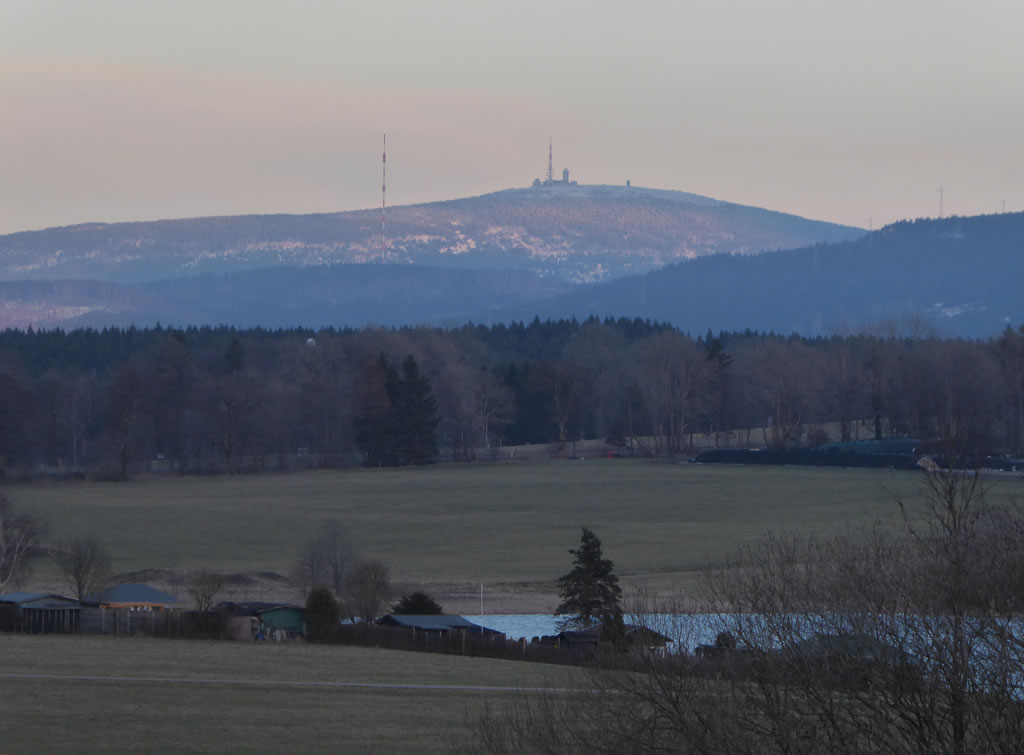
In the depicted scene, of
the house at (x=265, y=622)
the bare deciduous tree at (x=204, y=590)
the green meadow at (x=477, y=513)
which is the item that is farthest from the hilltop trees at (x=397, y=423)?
the house at (x=265, y=622)

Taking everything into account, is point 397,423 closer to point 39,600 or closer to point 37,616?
point 39,600

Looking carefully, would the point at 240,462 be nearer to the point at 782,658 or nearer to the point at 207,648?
the point at 207,648

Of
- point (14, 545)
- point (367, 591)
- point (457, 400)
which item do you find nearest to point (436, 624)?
point (367, 591)

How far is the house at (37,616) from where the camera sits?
47.2 m

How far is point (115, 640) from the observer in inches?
1758

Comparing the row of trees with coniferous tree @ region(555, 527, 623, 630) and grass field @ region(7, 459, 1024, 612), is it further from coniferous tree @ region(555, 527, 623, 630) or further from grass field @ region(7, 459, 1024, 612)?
grass field @ region(7, 459, 1024, 612)

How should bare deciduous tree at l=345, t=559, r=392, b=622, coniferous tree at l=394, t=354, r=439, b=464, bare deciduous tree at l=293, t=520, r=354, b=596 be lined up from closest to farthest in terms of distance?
bare deciduous tree at l=345, t=559, r=392, b=622 < bare deciduous tree at l=293, t=520, r=354, b=596 < coniferous tree at l=394, t=354, r=439, b=464

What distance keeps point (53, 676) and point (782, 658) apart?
81.6 feet

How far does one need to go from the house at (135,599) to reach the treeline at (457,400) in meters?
60.9

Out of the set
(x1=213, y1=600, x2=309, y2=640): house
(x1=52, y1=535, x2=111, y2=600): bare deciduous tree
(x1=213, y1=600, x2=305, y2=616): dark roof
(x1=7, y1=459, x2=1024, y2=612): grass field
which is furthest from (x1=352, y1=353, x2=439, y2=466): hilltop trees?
(x1=213, y1=600, x2=309, y2=640): house

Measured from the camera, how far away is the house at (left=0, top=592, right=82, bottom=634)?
4722cm

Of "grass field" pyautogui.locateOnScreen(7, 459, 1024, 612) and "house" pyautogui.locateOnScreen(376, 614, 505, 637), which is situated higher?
"grass field" pyautogui.locateOnScreen(7, 459, 1024, 612)

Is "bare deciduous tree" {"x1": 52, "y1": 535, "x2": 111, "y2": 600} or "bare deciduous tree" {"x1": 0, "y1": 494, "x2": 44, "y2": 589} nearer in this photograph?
"bare deciduous tree" {"x1": 52, "y1": 535, "x2": 111, "y2": 600}

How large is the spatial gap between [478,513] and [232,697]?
52680 millimetres
